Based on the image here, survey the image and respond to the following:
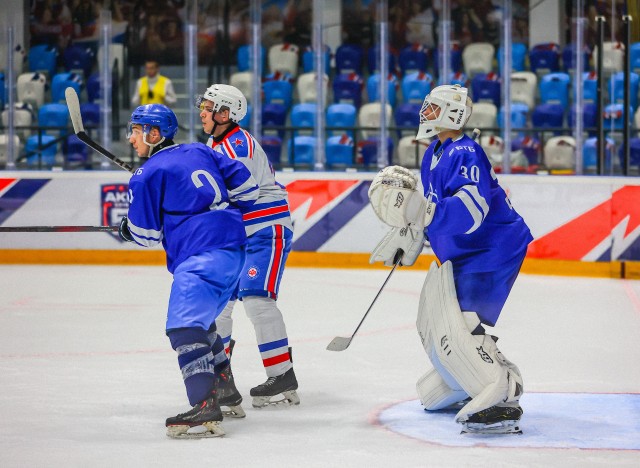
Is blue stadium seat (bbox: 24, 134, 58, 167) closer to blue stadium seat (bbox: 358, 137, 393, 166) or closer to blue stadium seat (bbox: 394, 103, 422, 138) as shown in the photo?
blue stadium seat (bbox: 358, 137, 393, 166)

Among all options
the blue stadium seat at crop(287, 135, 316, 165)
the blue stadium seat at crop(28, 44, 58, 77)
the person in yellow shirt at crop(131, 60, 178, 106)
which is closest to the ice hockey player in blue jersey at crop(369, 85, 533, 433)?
the blue stadium seat at crop(287, 135, 316, 165)

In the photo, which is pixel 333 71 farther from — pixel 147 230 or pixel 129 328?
pixel 147 230

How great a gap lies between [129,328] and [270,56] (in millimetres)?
4779

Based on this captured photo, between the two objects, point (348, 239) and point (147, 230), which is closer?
point (147, 230)

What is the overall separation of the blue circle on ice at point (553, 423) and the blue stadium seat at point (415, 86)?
604cm

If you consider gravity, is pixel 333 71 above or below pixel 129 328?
above

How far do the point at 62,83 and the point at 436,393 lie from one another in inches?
288

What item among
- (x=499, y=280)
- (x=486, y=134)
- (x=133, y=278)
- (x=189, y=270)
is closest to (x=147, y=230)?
(x=189, y=270)

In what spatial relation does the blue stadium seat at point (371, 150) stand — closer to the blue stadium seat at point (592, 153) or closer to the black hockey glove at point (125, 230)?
the blue stadium seat at point (592, 153)

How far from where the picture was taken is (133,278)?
→ 28.3ft

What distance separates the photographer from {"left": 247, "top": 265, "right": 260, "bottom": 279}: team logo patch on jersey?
456 centimetres

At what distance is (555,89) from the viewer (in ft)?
33.3

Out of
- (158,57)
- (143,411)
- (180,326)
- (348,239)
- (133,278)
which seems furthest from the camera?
Answer: (158,57)

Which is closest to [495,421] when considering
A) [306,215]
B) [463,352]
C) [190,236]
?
[463,352]
